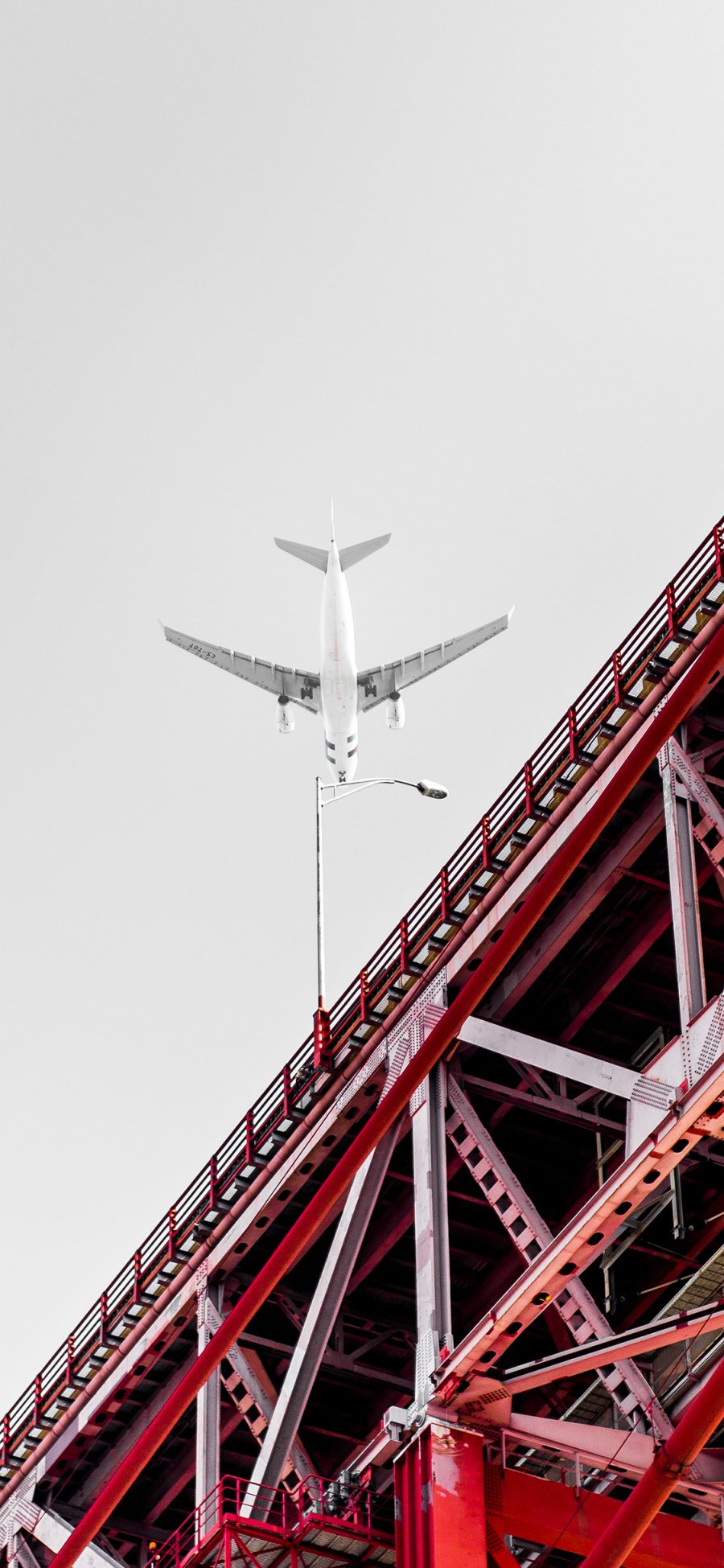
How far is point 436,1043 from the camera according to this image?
3105 cm

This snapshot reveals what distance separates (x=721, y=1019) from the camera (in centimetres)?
2820

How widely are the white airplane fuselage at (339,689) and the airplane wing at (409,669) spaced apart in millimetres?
9928

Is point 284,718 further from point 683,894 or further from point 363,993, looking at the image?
point 683,894

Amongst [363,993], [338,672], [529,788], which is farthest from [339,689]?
[529,788]

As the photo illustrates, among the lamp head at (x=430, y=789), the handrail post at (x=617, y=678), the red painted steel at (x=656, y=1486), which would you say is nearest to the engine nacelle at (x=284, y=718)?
the lamp head at (x=430, y=789)

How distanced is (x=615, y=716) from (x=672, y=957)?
4.16 metres

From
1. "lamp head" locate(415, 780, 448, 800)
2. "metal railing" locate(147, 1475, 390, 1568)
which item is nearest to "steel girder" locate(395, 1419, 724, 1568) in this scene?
"metal railing" locate(147, 1475, 390, 1568)

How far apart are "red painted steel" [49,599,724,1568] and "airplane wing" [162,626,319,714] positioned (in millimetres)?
76909

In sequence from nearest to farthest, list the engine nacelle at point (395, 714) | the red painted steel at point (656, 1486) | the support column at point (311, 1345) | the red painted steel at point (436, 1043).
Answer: the red painted steel at point (656, 1486), the red painted steel at point (436, 1043), the support column at point (311, 1345), the engine nacelle at point (395, 714)

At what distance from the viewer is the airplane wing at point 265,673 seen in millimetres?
110500

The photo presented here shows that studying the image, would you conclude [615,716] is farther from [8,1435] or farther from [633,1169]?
[8,1435]

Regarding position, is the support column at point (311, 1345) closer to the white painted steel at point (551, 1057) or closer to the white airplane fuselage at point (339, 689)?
the white painted steel at point (551, 1057)

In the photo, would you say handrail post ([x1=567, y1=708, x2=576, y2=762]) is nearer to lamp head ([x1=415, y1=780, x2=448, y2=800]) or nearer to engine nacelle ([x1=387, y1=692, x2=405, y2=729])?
lamp head ([x1=415, y1=780, x2=448, y2=800])

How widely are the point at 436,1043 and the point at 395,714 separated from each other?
7548 centimetres
